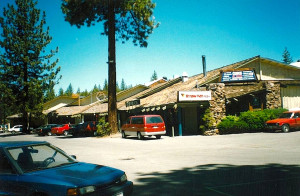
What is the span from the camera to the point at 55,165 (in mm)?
4855

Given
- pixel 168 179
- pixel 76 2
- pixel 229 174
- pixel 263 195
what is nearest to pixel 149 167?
pixel 168 179

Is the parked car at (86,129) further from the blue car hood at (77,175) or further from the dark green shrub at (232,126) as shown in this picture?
the blue car hood at (77,175)

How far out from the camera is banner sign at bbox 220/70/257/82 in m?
24.9

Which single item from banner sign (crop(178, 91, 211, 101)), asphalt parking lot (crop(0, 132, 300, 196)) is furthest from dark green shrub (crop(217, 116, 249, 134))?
asphalt parking lot (crop(0, 132, 300, 196))

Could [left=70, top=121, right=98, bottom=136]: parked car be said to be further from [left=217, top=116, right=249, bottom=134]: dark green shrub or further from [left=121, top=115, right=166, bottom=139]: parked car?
[left=217, top=116, right=249, bottom=134]: dark green shrub

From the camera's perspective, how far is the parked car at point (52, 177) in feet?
12.7

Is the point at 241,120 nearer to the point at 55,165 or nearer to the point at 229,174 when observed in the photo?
the point at 229,174

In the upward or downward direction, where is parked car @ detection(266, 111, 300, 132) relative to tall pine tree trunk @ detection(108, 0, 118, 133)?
downward

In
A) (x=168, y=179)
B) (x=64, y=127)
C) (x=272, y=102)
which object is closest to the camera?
(x=168, y=179)

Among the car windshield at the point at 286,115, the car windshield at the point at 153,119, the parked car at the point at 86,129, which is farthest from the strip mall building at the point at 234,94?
the parked car at the point at 86,129

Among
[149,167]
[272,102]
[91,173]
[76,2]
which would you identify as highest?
[76,2]

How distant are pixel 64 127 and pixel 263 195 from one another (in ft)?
104

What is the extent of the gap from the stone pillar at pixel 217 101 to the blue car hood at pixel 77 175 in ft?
58.6

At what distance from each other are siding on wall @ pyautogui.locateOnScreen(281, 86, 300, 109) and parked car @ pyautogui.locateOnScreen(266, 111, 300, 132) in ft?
16.8
